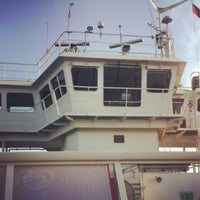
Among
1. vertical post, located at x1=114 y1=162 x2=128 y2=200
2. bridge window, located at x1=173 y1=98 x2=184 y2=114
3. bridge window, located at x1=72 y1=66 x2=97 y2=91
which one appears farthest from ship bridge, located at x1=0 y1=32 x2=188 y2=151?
vertical post, located at x1=114 y1=162 x2=128 y2=200

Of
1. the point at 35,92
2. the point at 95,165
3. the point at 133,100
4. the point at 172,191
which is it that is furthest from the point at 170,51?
the point at 95,165

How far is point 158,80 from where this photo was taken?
53.8 ft

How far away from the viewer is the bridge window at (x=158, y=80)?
16266mm

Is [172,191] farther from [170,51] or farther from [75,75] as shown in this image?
[170,51]

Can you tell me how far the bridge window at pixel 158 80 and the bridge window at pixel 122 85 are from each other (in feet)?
2.00

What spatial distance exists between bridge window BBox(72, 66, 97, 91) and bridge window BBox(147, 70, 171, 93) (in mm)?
2721

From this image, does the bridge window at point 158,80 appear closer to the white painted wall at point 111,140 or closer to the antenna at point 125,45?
the antenna at point 125,45

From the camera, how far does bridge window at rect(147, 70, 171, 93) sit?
16.3 meters

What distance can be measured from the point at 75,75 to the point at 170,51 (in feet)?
18.2

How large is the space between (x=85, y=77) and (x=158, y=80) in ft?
12.0

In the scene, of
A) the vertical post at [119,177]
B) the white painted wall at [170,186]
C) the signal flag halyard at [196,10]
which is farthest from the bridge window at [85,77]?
the vertical post at [119,177]

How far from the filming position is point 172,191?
290 inches

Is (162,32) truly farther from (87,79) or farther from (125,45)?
(87,79)

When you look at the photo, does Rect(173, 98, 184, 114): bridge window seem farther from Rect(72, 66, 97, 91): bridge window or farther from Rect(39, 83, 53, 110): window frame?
Rect(39, 83, 53, 110): window frame
